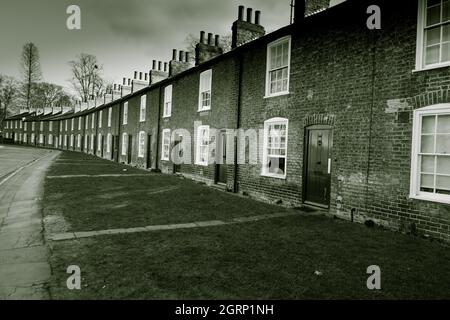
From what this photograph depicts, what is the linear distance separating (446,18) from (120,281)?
8238 mm

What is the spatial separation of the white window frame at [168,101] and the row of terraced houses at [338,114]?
358 centimetres

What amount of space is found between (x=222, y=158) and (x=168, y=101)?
8008 millimetres

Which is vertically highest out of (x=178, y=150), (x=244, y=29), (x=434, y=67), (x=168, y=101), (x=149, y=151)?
(x=244, y=29)

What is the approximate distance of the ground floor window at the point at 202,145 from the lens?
16.5 meters

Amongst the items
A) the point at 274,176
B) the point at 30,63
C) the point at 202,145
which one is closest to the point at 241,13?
the point at 202,145

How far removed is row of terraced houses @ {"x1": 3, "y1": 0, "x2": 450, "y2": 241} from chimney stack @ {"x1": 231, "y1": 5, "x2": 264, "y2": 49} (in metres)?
0.05

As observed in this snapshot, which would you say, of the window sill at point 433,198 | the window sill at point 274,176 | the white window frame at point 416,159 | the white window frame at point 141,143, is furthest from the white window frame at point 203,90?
the window sill at point 433,198

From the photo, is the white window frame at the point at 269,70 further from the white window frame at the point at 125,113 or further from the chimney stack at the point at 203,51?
the white window frame at the point at 125,113

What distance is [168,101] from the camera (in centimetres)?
2138

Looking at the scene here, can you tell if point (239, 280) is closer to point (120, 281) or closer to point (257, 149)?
point (120, 281)

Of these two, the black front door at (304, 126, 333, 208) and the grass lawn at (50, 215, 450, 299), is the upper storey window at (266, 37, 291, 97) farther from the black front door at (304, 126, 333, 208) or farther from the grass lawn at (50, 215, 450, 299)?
the grass lawn at (50, 215, 450, 299)

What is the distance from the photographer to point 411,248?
6.52m

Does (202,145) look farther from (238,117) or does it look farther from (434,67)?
(434,67)
